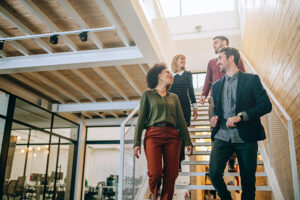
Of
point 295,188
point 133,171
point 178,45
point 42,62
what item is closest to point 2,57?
point 42,62

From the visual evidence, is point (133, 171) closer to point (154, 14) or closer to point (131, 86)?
point (154, 14)

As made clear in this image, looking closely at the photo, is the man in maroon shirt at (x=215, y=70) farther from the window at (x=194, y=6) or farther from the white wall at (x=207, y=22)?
the window at (x=194, y=6)

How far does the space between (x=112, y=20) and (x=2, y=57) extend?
3.00 metres

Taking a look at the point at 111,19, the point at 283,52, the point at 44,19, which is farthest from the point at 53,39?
the point at 283,52

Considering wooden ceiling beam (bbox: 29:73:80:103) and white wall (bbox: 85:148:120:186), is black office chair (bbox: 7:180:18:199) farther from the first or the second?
white wall (bbox: 85:148:120:186)

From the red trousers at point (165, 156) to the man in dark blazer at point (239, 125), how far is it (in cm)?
34

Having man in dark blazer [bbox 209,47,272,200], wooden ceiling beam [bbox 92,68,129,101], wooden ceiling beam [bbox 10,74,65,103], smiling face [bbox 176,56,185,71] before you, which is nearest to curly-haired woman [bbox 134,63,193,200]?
man in dark blazer [bbox 209,47,272,200]

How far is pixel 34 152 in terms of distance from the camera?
859 cm

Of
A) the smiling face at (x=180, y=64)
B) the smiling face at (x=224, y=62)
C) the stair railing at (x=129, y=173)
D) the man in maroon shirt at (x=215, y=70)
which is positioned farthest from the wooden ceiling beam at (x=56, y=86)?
the smiling face at (x=224, y=62)

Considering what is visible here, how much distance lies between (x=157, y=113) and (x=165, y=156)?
1.27ft

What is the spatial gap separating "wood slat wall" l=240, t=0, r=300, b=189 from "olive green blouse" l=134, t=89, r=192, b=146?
3.91ft

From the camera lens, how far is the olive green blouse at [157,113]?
106 inches

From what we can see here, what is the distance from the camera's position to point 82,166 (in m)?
10.8

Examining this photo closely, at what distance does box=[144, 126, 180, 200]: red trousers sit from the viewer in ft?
8.45
